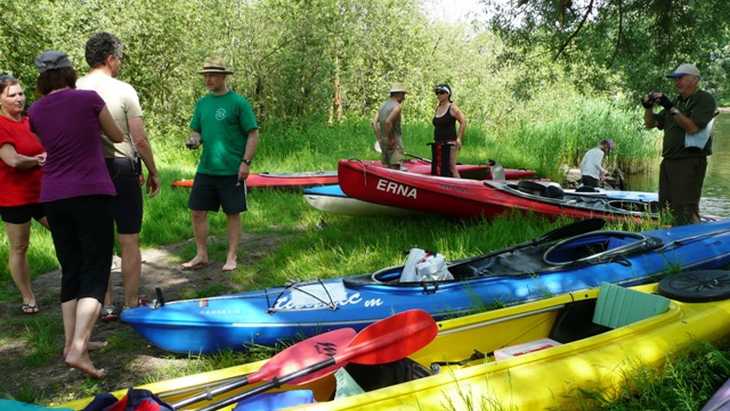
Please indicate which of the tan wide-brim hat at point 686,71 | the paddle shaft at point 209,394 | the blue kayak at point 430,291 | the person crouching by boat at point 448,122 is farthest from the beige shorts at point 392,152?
the paddle shaft at point 209,394

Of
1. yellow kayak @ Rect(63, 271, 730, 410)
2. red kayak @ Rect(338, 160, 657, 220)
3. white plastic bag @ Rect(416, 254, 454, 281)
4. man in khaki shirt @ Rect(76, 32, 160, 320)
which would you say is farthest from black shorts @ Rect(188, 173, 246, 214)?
yellow kayak @ Rect(63, 271, 730, 410)

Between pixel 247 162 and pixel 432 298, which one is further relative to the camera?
pixel 247 162

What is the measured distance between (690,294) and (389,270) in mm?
1742

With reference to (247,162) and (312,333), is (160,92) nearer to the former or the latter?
(247,162)

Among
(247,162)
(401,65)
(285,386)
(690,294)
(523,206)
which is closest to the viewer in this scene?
(285,386)

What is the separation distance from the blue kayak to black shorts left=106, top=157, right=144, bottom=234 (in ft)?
1.91

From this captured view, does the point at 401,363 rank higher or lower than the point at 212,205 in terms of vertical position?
lower

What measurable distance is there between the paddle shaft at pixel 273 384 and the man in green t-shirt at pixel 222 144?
2.58 meters

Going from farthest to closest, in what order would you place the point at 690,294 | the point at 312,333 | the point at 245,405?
the point at 312,333 < the point at 690,294 < the point at 245,405

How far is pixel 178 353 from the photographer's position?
11.3 ft

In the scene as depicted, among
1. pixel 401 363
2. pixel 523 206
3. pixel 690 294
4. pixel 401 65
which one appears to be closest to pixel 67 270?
pixel 401 363

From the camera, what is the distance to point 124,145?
3.57 metres

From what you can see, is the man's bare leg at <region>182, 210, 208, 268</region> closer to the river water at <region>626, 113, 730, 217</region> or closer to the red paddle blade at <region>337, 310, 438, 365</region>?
the red paddle blade at <region>337, 310, 438, 365</region>

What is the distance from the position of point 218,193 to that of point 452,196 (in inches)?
100
